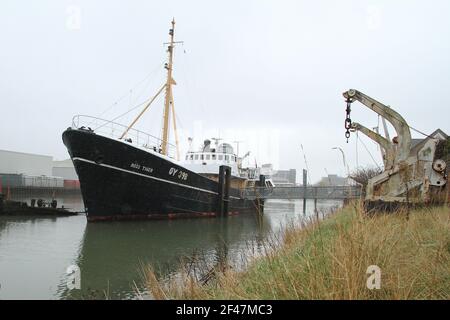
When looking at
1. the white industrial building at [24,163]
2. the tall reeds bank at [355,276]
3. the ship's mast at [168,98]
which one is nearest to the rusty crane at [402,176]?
the tall reeds bank at [355,276]

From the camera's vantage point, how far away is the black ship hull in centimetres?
1578

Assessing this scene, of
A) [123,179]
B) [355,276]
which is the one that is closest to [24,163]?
[123,179]

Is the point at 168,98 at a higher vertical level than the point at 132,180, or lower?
higher

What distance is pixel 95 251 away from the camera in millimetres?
10211

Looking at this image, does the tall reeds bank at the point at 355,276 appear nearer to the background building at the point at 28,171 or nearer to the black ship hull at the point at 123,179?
the black ship hull at the point at 123,179

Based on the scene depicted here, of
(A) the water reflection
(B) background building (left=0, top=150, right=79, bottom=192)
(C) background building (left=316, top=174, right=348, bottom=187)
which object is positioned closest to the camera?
(C) background building (left=316, top=174, right=348, bottom=187)

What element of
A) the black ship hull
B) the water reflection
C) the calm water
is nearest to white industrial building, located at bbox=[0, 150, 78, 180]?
the calm water

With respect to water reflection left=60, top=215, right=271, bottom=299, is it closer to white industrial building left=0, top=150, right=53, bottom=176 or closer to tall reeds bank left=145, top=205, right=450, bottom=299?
tall reeds bank left=145, top=205, right=450, bottom=299

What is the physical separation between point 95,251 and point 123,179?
21.0 feet

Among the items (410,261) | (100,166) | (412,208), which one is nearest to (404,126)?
(412,208)

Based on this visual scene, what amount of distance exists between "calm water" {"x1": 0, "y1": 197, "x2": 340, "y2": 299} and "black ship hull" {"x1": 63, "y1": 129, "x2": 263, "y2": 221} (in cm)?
82

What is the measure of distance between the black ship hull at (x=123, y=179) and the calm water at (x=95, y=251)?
2.69 ft

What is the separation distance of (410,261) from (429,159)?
5.60m

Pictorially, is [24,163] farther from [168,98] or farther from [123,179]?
[123,179]
